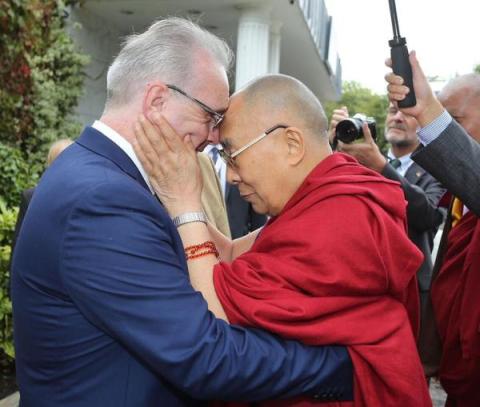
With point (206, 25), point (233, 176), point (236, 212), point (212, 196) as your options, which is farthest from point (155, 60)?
point (206, 25)

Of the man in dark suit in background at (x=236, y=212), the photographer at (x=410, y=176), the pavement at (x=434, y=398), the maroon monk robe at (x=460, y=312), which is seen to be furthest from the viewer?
the man in dark suit in background at (x=236, y=212)

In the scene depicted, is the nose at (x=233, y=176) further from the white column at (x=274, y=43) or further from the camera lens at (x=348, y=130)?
the white column at (x=274, y=43)

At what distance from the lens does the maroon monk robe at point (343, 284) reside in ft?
5.25

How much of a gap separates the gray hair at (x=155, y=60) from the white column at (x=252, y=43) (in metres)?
7.18

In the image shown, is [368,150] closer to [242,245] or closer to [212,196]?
[212,196]

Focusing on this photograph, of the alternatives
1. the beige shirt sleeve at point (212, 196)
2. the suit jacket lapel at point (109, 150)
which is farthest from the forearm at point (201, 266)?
the beige shirt sleeve at point (212, 196)

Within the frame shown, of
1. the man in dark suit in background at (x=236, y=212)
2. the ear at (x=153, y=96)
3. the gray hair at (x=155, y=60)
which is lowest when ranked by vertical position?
the man in dark suit in background at (x=236, y=212)

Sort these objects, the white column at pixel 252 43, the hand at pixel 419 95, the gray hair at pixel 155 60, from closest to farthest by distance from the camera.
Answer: the gray hair at pixel 155 60 → the hand at pixel 419 95 → the white column at pixel 252 43

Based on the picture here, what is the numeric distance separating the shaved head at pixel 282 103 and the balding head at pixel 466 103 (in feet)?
4.69

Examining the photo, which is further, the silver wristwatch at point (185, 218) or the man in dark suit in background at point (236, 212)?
the man in dark suit in background at point (236, 212)

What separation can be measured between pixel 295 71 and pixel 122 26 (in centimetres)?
683

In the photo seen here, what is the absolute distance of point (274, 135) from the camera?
6.38ft

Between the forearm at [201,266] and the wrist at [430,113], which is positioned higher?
the wrist at [430,113]

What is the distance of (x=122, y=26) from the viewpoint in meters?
10.2
